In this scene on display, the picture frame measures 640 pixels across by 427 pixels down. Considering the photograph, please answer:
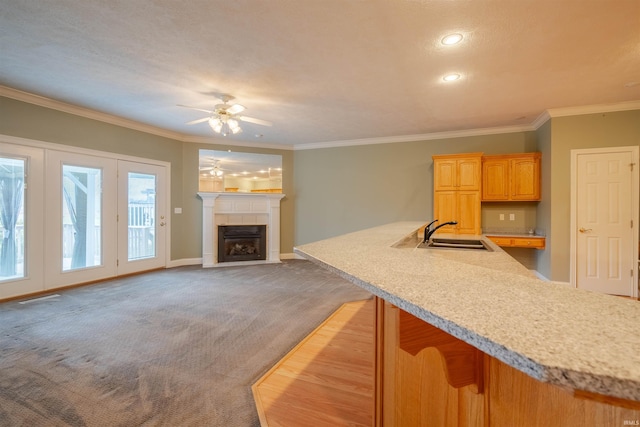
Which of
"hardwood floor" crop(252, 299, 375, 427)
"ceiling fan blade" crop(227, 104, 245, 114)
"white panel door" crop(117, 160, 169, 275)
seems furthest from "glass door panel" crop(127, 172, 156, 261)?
"hardwood floor" crop(252, 299, 375, 427)

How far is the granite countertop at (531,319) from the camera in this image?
0.38 m

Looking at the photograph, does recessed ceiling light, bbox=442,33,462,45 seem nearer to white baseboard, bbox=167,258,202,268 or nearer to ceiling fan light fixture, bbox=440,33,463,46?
ceiling fan light fixture, bbox=440,33,463,46

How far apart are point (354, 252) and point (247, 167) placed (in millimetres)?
5746

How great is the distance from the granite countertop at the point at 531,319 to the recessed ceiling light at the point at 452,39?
223cm

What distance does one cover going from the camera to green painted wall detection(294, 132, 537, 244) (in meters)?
5.39

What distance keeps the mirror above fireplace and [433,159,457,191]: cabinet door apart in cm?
341

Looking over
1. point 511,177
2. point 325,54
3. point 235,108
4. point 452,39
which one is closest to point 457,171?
point 511,177

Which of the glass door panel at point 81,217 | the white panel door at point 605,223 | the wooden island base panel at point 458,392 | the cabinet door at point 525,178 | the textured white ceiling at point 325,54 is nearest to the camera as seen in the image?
the wooden island base panel at point 458,392

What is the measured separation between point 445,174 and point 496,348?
16.3ft

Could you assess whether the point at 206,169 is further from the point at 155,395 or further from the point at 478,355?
the point at 478,355

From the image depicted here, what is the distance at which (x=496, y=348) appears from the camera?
469 mm

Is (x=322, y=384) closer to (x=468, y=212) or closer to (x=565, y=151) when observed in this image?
(x=468, y=212)

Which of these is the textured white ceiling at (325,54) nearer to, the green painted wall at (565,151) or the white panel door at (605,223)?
the green painted wall at (565,151)

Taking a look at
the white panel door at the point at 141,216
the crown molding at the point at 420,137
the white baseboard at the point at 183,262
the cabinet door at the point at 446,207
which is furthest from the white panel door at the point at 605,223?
the white panel door at the point at 141,216
